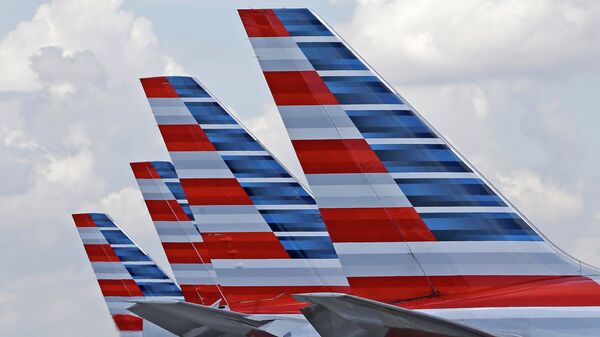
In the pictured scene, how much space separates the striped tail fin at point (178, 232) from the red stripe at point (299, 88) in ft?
46.5

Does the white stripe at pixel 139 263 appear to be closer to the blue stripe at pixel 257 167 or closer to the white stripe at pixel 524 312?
the blue stripe at pixel 257 167

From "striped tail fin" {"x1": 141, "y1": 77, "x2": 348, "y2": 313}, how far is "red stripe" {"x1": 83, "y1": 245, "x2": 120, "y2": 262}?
16.4 metres

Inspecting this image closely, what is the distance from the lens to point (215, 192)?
25.5m

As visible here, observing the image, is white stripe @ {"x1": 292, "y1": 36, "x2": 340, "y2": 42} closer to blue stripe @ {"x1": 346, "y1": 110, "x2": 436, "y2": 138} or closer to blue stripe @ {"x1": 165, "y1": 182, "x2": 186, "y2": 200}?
blue stripe @ {"x1": 346, "y1": 110, "x2": 436, "y2": 138}

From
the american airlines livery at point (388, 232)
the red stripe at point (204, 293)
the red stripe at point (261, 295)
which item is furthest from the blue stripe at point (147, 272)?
the american airlines livery at point (388, 232)

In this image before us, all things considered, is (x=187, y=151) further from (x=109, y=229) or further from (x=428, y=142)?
(x=109, y=229)

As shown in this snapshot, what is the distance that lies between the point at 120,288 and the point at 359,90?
25.6m

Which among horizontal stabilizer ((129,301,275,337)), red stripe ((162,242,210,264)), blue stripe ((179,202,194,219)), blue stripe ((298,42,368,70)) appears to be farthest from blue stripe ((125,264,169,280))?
blue stripe ((298,42,368,70))

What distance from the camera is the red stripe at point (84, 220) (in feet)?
Result: 141

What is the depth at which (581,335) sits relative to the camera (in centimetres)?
1505

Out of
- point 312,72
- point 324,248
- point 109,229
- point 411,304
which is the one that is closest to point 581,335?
point 411,304

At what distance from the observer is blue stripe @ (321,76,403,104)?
17672 mm

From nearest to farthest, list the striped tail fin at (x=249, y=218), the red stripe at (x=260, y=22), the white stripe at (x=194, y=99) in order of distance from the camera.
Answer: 1. the red stripe at (x=260, y=22)
2. the striped tail fin at (x=249, y=218)
3. the white stripe at (x=194, y=99)

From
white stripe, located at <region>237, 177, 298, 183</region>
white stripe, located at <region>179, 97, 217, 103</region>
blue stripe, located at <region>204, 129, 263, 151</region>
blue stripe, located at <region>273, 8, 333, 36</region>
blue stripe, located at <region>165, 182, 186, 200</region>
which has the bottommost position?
blue stripe, located at <region>273, 8, 333, 36</region>
